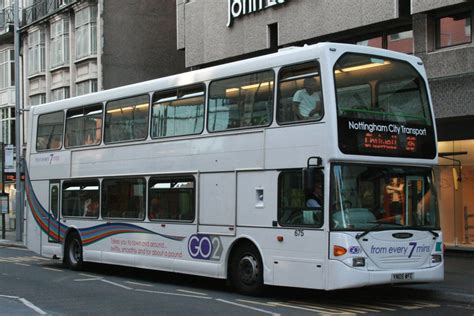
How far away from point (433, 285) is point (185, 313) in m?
5.18

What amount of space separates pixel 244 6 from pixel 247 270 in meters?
12.2

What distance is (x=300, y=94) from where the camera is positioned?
37.9ft

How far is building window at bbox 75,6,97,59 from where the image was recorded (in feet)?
108

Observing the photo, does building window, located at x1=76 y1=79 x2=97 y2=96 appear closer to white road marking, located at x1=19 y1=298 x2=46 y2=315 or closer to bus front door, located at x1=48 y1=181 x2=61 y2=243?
bus front door, located at x1=48 y1=181 x2=61 y2=243

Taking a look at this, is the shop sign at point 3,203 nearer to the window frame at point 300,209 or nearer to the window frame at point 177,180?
the window frame at point 177,180

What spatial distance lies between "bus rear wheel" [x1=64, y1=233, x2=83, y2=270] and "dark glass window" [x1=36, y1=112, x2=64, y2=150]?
7.80ft

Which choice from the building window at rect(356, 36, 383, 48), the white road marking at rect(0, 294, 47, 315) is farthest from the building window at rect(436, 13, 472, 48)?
the white road marking at rect(0, 294, 47, 315)

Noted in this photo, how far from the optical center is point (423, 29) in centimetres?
1748

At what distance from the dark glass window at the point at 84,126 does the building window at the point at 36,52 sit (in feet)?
70.9

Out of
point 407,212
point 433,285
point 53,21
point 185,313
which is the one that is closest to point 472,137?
point 433,285

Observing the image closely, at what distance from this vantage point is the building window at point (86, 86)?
32875mm

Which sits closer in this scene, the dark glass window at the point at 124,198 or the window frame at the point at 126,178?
the window frame at the point at 126,178

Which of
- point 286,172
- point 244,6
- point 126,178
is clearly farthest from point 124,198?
point 244,6

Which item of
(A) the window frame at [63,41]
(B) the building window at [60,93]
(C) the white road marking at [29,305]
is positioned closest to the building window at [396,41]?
(C) the white road marking at [29,305]
